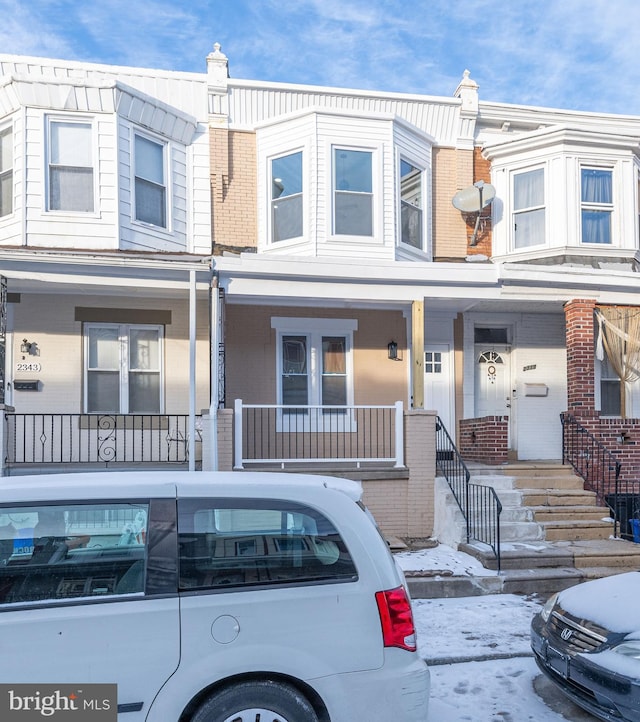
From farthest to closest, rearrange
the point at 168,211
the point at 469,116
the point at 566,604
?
the point at 469,116, the point at 168,211, the point at 566,604

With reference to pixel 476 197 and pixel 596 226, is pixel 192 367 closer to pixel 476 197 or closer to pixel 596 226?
pixel 476 197

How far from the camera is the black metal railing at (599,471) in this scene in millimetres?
9523

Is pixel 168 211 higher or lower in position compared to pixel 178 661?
higher

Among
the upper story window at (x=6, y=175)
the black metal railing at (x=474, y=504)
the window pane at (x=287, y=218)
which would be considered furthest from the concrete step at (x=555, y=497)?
the upper story window at (x=6, y=175)

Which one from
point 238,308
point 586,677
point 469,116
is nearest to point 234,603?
point 586,677

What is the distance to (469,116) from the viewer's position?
468 inches

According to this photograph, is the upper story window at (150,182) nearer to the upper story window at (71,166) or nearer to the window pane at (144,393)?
the upper story window at (71,166)

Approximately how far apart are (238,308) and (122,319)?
1804 millimetres

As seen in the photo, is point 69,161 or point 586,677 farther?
point 69,161

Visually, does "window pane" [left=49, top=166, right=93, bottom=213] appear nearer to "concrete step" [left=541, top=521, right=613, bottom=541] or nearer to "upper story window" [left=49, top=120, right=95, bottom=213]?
"upper story window" [left=49, top=120, right=95, bottom=213]

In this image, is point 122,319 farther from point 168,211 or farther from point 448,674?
point 448,674

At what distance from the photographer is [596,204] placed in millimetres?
11445

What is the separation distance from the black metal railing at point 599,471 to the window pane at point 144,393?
6401 mm

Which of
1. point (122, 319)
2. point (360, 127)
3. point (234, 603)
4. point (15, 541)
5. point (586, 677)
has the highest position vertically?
point (360, 127)
